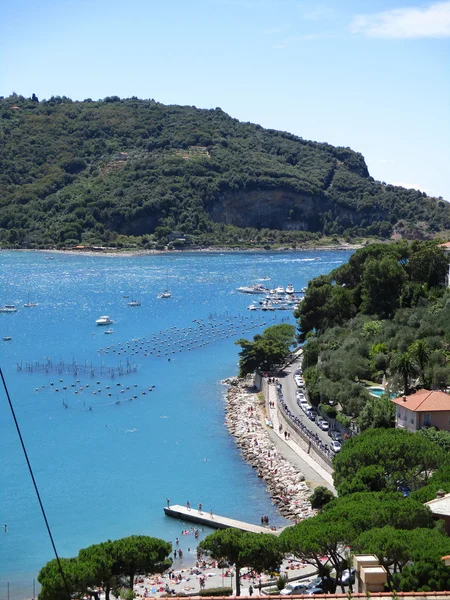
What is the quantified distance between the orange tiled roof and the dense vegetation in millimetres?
1172

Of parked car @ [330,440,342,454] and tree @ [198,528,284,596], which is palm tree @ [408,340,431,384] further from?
tree @ [198,528,284,596]

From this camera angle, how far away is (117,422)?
4447cm

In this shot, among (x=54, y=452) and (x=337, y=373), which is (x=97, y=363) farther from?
(x=337, y=373)

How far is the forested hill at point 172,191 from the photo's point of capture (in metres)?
154

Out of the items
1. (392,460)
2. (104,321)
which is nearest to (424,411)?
(392,460)

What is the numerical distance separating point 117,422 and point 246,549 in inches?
986

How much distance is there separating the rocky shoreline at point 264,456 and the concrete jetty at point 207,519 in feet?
5.29

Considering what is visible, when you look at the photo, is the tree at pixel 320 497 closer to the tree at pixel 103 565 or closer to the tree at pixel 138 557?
the tree at pixel 138 557

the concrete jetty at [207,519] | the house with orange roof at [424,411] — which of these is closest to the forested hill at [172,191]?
the concrete jetty at [207,519]

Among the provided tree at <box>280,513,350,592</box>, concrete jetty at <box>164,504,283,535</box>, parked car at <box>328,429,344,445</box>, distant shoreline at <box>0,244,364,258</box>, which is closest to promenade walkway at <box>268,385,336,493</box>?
parked car at <box>328,429,344,445</box>

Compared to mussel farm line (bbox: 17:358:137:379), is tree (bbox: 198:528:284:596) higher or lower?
higher

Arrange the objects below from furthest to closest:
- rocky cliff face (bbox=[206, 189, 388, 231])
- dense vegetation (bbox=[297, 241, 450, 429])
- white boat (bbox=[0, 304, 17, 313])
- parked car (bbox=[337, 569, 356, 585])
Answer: rocky cliff face (bbox=[206, 189, 388, 231]), white boat (bbox=[0, 304, 17, 313]), dense vegetation (bbox=[297, 241, 450, 429]), parked car (bbox=[337, 569, 356, 585])

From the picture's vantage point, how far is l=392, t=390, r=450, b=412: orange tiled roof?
29219 millimetres

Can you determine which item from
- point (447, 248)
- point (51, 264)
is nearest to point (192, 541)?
point (447, 248)
